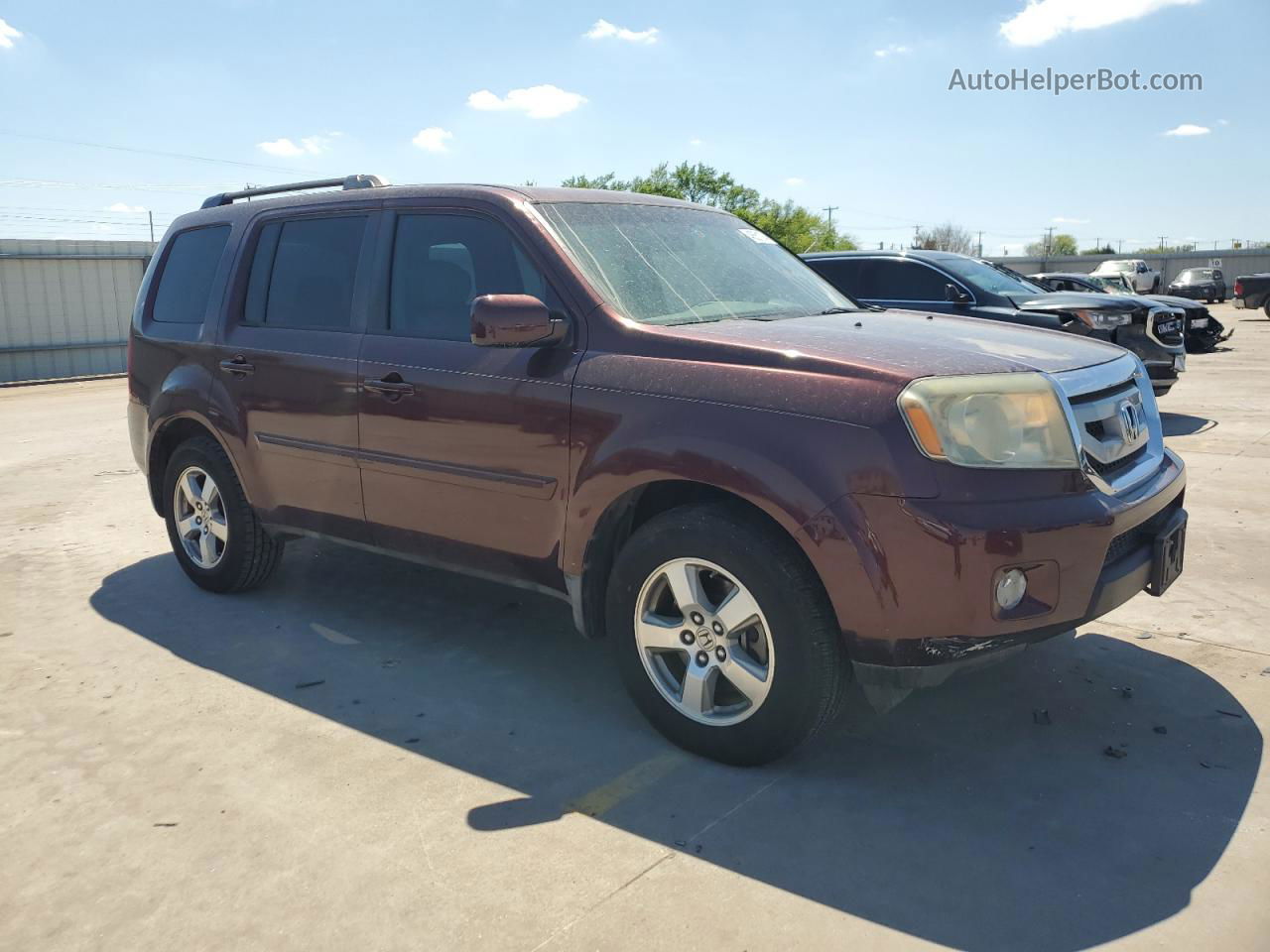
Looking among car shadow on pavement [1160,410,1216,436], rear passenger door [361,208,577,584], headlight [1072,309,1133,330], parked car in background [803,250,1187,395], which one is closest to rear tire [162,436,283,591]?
rear passenger door [361,208,577,584]

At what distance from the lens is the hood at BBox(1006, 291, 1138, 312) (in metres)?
9.92

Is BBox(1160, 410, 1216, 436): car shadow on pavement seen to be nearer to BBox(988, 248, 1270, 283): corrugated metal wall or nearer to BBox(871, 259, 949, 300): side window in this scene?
BBox(871, 259, 949, 300): side window

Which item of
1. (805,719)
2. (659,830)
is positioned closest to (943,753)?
(805,719)

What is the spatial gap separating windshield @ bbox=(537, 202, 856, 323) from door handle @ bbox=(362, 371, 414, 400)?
848 mm

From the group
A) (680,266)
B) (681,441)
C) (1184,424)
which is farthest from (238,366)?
(1184,424)

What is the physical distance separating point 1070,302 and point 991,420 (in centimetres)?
781

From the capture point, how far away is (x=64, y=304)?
2145 cm

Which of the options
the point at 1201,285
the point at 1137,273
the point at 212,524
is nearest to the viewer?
the point at 212,524

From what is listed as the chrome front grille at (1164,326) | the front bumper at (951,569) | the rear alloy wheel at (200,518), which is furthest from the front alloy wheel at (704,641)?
the chrome front grille at (1164,326)

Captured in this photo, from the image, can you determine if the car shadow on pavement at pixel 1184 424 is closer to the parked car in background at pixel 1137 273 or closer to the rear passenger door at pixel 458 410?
the rear passenger door at pixel 458 410

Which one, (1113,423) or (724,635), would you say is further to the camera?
A: (1113,423)

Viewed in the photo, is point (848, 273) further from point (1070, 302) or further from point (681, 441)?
point (681, 441)

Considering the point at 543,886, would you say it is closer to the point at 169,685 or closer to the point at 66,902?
the point at 66,902

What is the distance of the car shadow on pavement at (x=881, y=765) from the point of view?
9.11 feet
